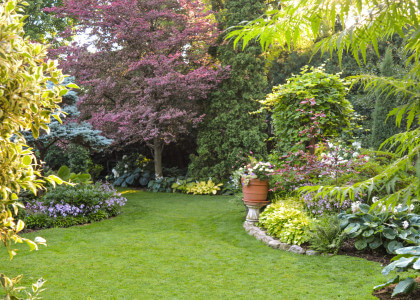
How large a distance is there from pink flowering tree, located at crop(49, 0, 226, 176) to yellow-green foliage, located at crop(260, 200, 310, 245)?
562 cm

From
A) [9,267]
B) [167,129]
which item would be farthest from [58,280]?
[167,129]

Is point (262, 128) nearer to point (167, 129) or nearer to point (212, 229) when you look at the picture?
point (167, 129)

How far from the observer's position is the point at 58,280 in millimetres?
4285

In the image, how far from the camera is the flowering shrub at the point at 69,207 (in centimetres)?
711

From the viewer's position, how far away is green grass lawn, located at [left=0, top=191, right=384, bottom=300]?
12.9ft

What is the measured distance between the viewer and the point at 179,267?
189 inches

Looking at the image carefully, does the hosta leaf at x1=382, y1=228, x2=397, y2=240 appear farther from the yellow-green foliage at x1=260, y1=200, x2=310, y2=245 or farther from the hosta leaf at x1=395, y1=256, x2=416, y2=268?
the hosta leaf at x1=395, y1=256, x2=416, y2=268

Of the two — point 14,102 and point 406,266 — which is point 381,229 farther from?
point 14,102

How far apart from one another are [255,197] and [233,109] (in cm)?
615

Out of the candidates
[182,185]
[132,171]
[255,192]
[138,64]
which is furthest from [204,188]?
[255,192]

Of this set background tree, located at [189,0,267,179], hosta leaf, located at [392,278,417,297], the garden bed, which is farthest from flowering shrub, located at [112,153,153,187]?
hosta leaf, located at [392,278,417,297]

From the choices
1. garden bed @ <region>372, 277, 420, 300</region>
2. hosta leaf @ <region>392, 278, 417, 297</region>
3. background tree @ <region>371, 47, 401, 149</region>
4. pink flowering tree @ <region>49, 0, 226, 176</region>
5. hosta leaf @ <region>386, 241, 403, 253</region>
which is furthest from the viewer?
background tree @ <region>371, 47, 401, 149</region>

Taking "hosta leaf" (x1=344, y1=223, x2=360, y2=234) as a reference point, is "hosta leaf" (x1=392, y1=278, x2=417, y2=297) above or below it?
below

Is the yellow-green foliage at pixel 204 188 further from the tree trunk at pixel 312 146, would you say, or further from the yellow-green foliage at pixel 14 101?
the yellow-green foliage at pixel 14 101
